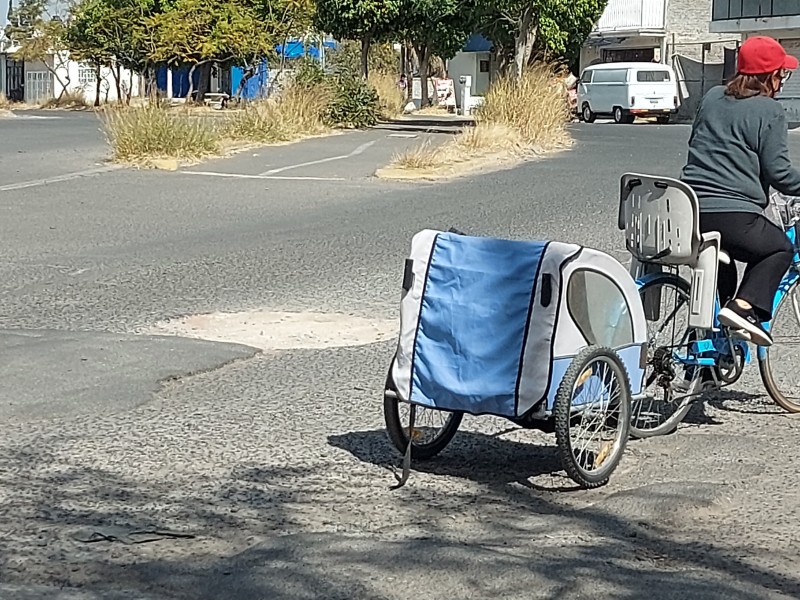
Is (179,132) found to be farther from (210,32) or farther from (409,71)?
(409,71)

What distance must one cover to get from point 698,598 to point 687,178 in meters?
2.55

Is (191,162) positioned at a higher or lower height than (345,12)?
lower

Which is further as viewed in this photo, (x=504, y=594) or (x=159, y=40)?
(x=159, y=40)

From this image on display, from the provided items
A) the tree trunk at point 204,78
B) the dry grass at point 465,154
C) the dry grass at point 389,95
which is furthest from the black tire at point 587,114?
the dry grass at point 465,154

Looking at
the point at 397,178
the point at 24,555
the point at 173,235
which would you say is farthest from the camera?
the point at 397,178

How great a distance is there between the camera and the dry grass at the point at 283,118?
2811 cm

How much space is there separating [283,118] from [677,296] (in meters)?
24.0

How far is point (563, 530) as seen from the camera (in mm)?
4887

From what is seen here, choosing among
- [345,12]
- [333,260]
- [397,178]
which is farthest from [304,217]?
[345,12]

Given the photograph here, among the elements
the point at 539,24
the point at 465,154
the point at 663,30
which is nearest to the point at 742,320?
the point at 465,154

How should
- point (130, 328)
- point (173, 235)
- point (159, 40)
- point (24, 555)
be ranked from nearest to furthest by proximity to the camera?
point (24, 555)
point (130, 328)
point (173, 235)
point (159, 40)

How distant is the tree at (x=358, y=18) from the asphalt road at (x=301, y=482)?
35.7 metres

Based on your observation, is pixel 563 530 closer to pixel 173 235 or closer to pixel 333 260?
pixel 333 260

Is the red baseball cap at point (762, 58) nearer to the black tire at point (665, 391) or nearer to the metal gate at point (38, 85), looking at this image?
the black tire at point (665, 391)
